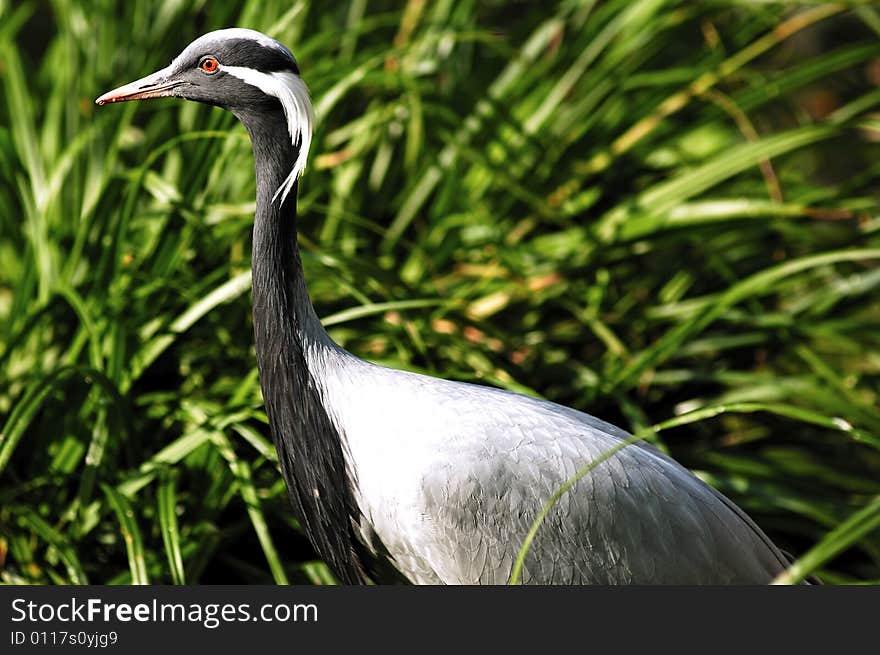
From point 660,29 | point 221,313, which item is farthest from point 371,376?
point 660,29

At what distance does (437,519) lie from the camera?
165 centimetres

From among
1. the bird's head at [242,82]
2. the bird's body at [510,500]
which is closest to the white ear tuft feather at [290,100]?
the bird's head at [242,82]

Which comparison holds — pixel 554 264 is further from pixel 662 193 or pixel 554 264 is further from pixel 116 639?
pixel 116 639

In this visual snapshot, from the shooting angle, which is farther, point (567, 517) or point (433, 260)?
point (433, 260)

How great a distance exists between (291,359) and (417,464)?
0.97 ft

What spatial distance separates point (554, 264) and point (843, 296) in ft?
2.54

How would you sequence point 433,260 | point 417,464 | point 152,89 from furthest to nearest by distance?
1. point 433,260
2. point 152,89
3. point 417,464

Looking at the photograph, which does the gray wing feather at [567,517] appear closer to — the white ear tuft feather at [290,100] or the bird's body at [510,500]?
the bird's body at [510,500]

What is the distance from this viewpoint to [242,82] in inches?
67.4

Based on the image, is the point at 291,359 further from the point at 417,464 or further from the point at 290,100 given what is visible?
the point at 290,100

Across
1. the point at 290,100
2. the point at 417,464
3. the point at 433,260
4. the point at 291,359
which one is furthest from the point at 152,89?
the point at 433,260

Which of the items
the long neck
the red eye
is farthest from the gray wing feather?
the red eye

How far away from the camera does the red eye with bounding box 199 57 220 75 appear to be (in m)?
1.73

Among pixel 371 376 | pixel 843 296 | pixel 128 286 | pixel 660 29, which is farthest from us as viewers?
pixel 660 29
